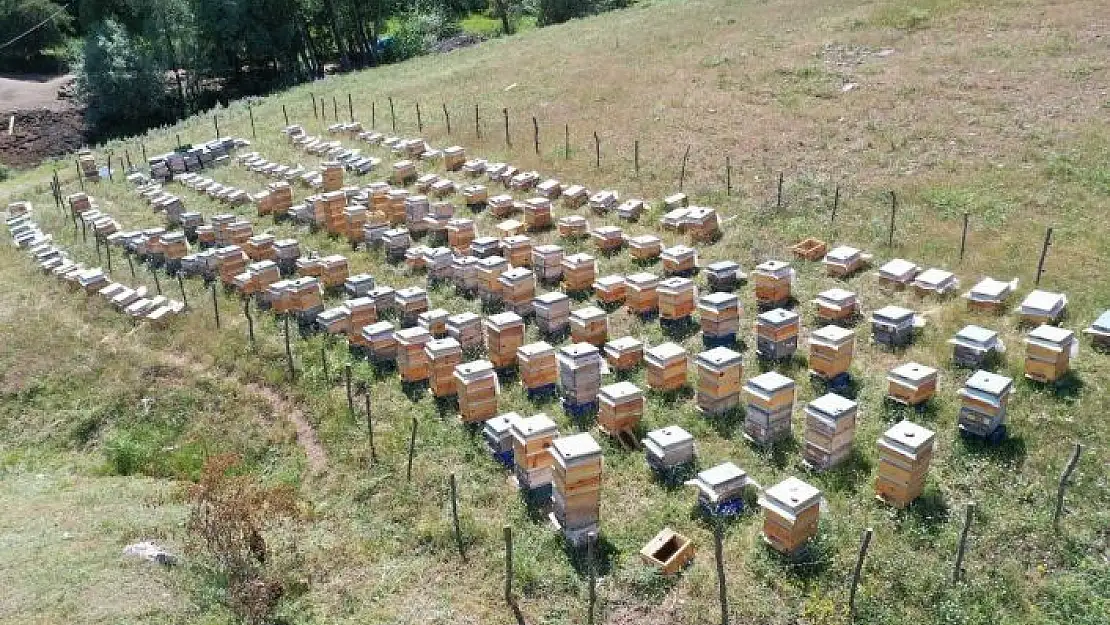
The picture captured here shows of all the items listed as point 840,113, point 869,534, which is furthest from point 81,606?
point 840,113

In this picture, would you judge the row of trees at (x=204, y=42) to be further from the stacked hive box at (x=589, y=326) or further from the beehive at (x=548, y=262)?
the stacked hive box at (x=589, y=326)

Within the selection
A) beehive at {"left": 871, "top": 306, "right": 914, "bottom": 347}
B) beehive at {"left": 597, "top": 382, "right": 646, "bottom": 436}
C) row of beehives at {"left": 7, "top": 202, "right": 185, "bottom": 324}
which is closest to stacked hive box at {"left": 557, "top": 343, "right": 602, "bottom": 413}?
beehive at {"left": 597, "top": 382, "right": 646, "bottom": 436}

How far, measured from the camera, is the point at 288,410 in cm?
1548

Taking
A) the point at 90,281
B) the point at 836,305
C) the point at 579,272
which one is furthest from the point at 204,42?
the point at 836,305

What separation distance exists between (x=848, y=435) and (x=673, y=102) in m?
20.5

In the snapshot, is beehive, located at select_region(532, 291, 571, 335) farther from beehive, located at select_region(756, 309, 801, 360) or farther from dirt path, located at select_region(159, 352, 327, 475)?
dirt path, located at select_region(159, 352, 327, 475)

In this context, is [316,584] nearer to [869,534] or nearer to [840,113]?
[869,534]

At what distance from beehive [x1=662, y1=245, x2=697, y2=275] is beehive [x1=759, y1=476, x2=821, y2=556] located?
7.76 meters

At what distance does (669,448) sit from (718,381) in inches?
63.6

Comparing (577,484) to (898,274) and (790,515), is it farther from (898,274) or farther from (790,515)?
(898,274)

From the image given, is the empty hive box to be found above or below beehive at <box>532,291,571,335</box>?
below

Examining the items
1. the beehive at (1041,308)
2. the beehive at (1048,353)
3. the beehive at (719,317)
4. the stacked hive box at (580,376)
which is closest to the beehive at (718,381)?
the stacked hive box at (580,376)

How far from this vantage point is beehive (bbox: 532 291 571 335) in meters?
15.8

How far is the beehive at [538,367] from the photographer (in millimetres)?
14039
